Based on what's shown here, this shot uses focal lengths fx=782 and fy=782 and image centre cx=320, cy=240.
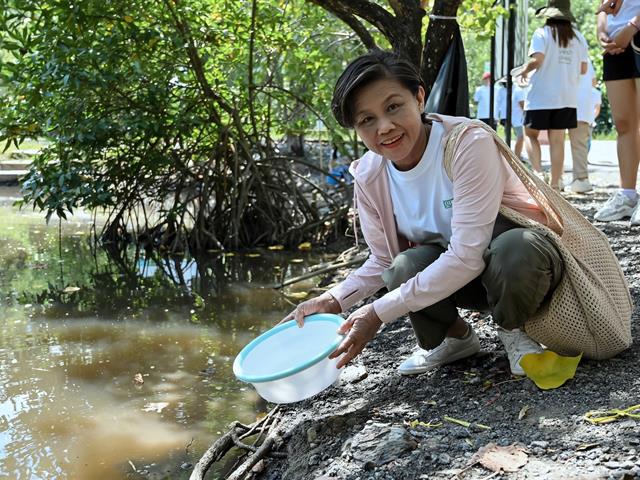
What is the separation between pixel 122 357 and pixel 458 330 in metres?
1.86

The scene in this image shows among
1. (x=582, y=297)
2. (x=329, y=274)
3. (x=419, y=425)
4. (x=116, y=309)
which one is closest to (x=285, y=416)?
(x=419, y=425)

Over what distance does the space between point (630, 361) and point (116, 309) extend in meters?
3.19

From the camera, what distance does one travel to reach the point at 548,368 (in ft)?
7.40

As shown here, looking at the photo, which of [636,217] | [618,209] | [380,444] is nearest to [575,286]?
[380,444]

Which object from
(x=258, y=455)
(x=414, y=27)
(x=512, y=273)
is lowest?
(x=258, y=455)

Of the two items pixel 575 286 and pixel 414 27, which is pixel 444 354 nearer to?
pixel 575 286

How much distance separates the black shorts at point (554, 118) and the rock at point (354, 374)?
4.15 meters

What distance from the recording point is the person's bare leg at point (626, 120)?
14.1 feet

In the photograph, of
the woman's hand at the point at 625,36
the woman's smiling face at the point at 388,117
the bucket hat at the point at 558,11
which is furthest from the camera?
the bucket hat at the point at 558,11

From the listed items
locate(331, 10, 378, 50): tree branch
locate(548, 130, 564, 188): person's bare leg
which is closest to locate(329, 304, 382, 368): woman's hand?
locate(331, 10, 378, 50): tree branch

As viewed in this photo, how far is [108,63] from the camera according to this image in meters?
5.43

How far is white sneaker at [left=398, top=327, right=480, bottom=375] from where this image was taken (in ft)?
8.40

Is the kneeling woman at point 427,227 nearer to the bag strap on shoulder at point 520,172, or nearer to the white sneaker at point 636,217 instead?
the bag strap on shoulder at point 520,172

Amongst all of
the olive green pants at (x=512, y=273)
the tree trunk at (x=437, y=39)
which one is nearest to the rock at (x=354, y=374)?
the olive green pants at (x=512, y=273)
